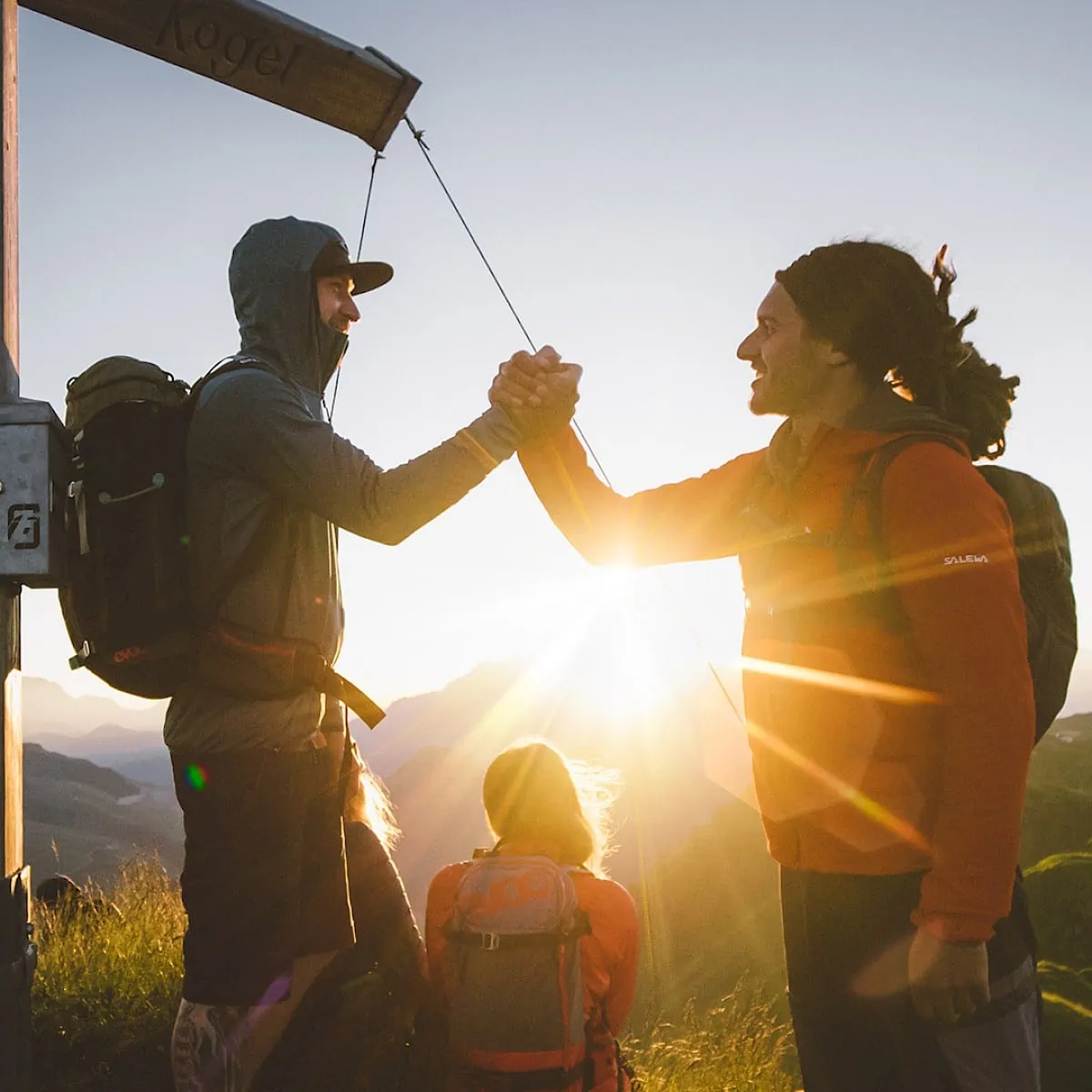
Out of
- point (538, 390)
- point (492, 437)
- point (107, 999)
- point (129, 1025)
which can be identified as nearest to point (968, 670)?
point (492, 437)

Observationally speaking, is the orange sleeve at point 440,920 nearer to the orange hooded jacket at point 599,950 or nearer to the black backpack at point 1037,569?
the orange hooded jacket at point 599,950

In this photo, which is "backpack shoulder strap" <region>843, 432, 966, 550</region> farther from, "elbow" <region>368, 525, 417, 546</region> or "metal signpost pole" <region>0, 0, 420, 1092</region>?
"metal signpost pole" <region>0, 0, 420, 1092</region>

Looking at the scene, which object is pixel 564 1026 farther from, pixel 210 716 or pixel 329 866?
pixel 210 716

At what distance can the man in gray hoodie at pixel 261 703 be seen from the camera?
8.05 ft

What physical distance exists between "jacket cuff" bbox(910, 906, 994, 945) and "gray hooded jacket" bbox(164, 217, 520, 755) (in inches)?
62.9

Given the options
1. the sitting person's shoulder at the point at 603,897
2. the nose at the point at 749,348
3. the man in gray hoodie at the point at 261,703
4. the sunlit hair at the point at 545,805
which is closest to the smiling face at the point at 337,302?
the man in gray hoodie at the point at 261,703

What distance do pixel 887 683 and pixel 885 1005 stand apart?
2.42 feet

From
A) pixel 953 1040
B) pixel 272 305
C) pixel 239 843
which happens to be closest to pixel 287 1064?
pixel 239 843

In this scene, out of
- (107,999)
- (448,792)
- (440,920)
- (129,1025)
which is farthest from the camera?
(448,792)

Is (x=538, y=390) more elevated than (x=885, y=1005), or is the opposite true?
(x=538, y=390)

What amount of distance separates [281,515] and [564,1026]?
6.36ft

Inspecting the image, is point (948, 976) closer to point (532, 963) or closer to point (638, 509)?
point (532, 963)

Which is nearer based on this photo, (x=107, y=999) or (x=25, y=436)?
(x=25, y=436)

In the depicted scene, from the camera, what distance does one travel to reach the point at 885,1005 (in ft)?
7.05
